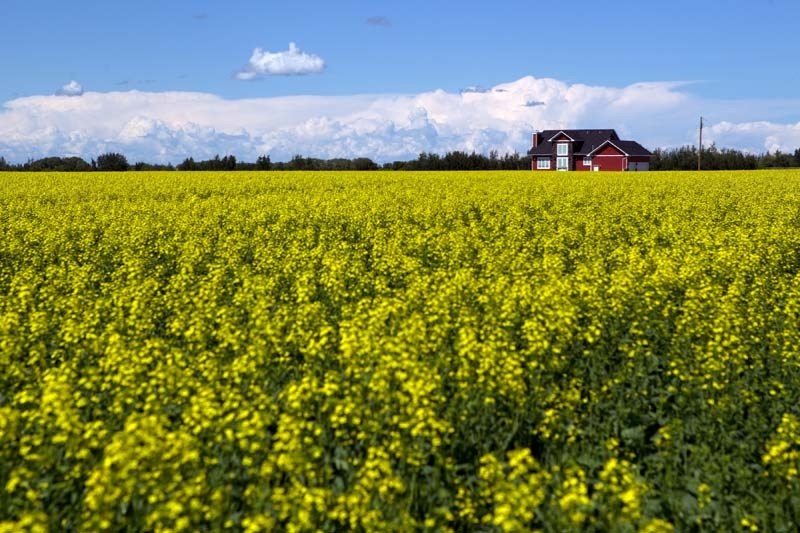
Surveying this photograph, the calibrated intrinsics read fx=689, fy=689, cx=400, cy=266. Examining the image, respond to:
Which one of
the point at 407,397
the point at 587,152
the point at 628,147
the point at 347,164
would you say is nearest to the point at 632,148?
the point at 628,147

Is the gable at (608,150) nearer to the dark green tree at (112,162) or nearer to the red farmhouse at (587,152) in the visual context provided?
the red farmhouse at (587,152)

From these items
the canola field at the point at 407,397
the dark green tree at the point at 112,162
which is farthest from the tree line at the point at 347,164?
the canola field at the point at 407,397

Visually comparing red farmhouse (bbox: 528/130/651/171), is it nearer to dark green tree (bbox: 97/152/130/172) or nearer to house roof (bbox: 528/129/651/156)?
house roof (bbox: 528/129/651/156)

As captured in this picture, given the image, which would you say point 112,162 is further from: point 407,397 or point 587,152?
point 407,397

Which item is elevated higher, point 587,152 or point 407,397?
point 587,152

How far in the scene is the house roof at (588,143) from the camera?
95.0 m

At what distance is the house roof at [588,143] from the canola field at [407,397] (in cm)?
8142

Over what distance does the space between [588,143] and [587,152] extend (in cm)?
226

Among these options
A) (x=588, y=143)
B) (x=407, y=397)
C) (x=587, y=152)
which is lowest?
(x=407, y=397)

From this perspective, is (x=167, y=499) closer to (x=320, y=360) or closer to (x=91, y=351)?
(x=320, y=360)

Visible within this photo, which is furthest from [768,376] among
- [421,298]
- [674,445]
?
[421,298]

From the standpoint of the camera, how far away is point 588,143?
97312 mm

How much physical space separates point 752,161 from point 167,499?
4222 inches

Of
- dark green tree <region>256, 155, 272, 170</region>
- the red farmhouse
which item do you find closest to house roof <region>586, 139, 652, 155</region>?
the red farmhouse
